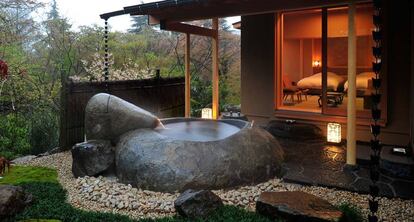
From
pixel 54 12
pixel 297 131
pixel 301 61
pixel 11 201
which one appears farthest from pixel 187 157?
pixel 54 12

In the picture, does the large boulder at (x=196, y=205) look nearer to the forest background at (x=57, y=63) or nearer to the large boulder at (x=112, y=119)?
the large boulder at (x=112, y=119)

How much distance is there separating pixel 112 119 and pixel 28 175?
1.68m

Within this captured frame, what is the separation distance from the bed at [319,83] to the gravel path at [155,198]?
364 centimetres

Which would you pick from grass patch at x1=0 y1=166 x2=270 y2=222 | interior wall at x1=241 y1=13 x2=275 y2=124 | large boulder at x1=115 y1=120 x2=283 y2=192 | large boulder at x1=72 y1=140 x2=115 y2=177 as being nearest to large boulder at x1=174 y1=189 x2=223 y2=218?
grass patch at x1=0 y1=166 x2=270 y2=222

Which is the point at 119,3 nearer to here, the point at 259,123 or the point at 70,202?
the point at 259,123

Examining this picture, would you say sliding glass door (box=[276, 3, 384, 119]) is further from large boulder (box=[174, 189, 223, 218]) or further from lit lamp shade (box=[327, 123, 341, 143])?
large boulder (box=[174, 189, 223, 218])

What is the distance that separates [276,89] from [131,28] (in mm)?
15594

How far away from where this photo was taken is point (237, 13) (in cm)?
731

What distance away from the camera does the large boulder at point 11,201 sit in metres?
4.39

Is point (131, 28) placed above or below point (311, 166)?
above

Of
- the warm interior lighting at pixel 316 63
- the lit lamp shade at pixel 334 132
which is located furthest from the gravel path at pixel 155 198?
the warm interior lighting at pixel 316 63

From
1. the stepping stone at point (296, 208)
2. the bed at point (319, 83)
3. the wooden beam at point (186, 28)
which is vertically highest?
the wooden beam at point (186, 28)

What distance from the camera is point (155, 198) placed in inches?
208

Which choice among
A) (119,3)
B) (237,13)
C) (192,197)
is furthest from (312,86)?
(119,3)
